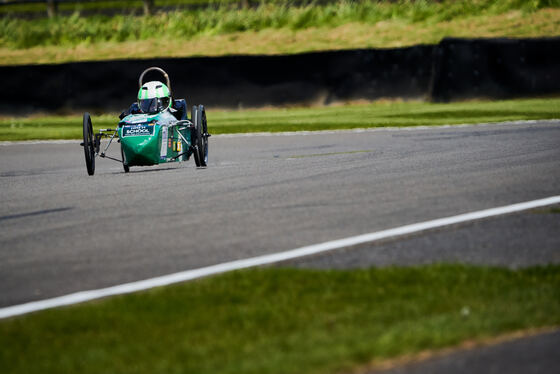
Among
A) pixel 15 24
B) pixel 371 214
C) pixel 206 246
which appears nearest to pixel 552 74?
pixel 371 214

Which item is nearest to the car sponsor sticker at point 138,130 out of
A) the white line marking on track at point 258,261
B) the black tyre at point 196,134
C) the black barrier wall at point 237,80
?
the black tyre at point 196,134

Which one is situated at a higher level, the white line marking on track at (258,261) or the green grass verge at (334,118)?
the green grass verge at (334,118)

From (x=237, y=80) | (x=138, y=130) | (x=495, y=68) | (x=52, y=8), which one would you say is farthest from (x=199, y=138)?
(x=52, y=8)

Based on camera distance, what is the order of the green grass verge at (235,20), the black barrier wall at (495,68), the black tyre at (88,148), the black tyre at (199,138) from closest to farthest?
the black tyre at (88,148)
the black tyre at (199,138)
the black barrier wall at (495,68)
the green grass verge at (235,20)

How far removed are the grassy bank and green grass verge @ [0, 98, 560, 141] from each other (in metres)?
7.10

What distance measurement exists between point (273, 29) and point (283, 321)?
32192 millimetres

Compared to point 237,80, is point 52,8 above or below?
above

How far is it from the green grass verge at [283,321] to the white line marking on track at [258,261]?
6.8 inches

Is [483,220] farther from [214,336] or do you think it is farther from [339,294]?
[214,336]

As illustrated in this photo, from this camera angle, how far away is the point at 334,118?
81.3ft

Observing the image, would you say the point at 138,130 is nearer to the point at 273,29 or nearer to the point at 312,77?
the point at 312,77

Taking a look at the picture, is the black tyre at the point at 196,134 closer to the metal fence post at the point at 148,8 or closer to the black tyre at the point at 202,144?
the black tyre at the point at 202,144

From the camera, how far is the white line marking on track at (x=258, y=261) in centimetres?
597

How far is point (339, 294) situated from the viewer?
5.84 m
